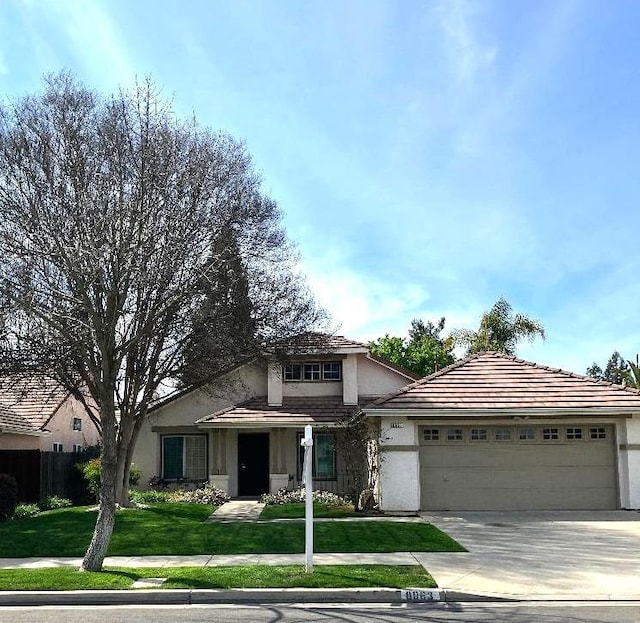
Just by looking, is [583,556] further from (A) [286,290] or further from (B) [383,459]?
(A) [286,290]

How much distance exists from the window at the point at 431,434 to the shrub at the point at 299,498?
3395 mm

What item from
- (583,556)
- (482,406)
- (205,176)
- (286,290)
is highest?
(205,176)

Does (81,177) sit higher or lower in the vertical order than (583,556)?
higher

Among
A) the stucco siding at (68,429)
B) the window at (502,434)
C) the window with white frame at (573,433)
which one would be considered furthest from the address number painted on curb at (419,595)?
the stucco siding at (68,429)

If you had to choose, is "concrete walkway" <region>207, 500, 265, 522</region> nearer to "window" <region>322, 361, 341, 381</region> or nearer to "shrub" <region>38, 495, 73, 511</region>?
"shrub" <region>38, 495, 73, 511</region>

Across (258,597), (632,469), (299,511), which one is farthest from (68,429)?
(258,597)

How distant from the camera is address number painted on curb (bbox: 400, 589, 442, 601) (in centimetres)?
1004

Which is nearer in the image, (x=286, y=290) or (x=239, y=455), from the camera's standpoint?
(x=286, y=290)

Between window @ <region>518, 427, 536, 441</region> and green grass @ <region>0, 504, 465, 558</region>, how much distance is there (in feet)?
14.7

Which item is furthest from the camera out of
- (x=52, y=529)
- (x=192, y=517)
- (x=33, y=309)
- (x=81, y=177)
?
(x=192, y=517)

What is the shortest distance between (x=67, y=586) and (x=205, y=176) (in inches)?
325

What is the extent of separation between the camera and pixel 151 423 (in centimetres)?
2562

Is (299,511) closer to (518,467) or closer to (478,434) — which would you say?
(478,434)

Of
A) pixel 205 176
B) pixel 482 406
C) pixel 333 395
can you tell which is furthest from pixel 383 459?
pixel 205 176
